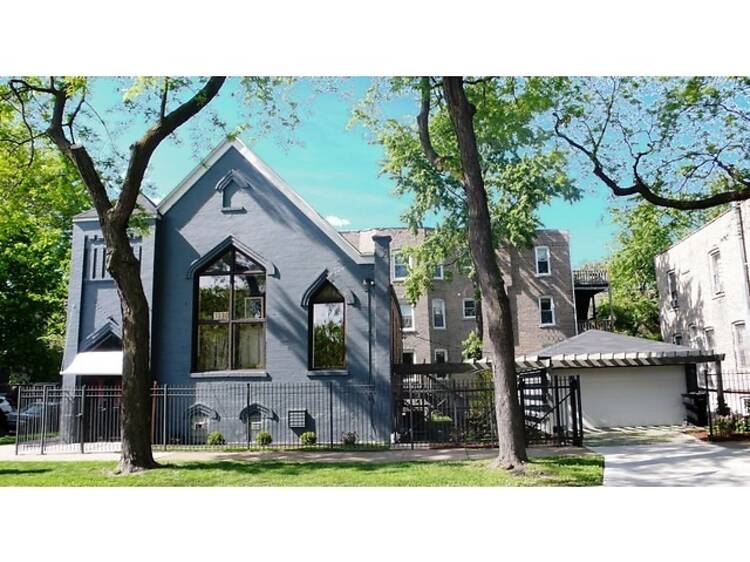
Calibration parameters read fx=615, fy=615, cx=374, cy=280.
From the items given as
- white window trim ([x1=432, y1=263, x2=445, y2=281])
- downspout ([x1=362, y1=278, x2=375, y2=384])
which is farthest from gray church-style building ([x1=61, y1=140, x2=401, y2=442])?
white window trim ([x1=432, y1=263, x2=445, y2=281])

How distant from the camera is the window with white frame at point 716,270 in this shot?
32.8 feet

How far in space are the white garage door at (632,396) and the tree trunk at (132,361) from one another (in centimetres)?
822

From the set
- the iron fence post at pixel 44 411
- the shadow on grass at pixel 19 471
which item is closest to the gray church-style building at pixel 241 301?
the iron fence post at pixel 44 411

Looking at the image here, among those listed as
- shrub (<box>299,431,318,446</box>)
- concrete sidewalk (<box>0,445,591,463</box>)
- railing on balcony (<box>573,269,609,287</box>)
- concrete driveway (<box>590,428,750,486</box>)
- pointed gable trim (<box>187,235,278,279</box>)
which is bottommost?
concrete driveway (<box>590,428,750,486</box>)

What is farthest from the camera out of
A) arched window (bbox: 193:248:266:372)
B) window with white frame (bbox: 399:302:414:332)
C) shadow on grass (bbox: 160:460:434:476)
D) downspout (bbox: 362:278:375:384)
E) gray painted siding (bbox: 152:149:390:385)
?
window with white frame (bbox: 399:302:414:332)

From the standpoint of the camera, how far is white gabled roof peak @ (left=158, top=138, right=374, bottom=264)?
1102 centimetres

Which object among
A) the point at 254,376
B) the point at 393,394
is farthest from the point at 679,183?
the point at 254,376

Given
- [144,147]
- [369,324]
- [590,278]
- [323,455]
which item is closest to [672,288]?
[590,278]

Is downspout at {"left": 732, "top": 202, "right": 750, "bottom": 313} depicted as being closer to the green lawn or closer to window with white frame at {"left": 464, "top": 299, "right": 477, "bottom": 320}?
the green lawn

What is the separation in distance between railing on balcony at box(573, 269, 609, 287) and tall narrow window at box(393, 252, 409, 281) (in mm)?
5095

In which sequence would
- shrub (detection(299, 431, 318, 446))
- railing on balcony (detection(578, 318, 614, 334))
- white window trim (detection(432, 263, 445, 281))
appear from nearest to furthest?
shrub (detection(299, 431, 318, 446))
white window trim (detection(432, 263, 445, 281))
railing on balcony (detection(578, 318, 614, 334))
